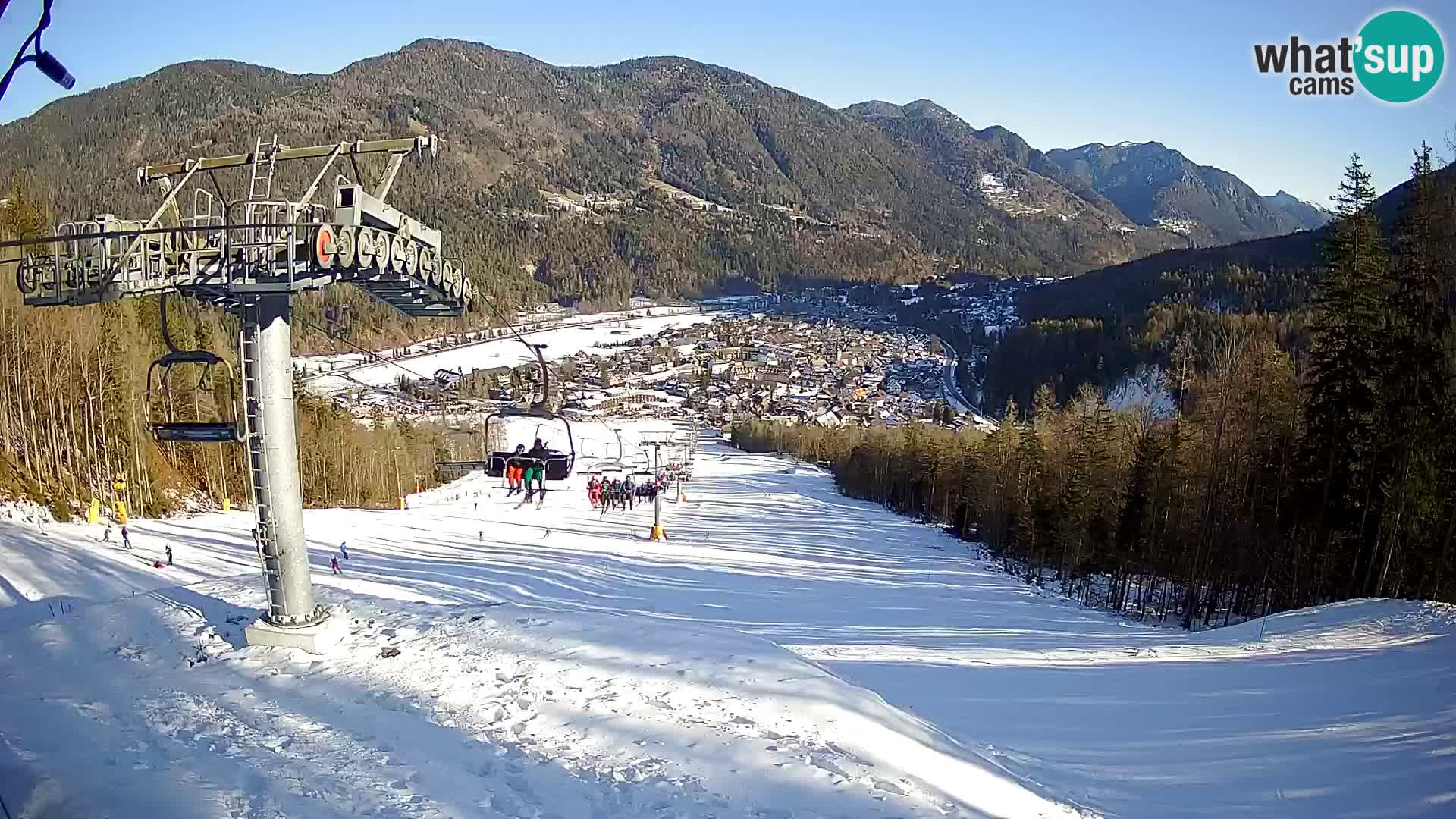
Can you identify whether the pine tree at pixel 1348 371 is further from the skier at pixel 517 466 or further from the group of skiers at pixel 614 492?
the group of skiers at pixel 614 492

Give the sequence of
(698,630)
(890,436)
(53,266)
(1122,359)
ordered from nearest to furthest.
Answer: (53,266) < (698,630) < (890,436) < (1122,359)

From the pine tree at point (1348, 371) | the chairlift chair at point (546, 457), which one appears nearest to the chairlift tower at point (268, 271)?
the chairlift chair at point (546, 457)

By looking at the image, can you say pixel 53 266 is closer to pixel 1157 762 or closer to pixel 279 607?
pixel 279 607

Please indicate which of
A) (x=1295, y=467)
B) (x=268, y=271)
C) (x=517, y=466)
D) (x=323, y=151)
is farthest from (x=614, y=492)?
(x=268, y=271)

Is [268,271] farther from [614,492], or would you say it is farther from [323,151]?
[614,492]

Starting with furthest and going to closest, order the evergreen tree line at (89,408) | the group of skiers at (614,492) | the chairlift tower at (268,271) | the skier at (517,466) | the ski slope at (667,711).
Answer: the group of skiers at (614,492), the evergreen tree line at (89,408), the skier at (517,466), the chairlift tower at (268,271), the ski slope at (667,711)

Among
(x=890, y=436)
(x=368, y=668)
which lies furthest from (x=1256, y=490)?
(x=890, y=436)
